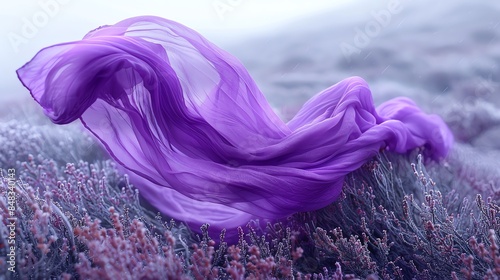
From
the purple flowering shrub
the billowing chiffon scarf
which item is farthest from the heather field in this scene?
the billowing chiffon scarf

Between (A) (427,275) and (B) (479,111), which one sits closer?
(A) (427,275)

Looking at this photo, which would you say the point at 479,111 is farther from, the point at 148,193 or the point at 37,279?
the point at 37,279

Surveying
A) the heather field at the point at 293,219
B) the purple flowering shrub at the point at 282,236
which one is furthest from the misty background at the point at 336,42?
the purple flowering shrub at the point at 282,236

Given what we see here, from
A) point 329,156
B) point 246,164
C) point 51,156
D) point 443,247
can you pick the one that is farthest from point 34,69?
point 443,247

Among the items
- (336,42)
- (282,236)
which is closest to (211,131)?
(282,236)

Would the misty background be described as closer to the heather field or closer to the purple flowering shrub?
the heather field

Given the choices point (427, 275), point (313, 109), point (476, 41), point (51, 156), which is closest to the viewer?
point (427, 275)

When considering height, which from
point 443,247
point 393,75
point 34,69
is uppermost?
point 34,69

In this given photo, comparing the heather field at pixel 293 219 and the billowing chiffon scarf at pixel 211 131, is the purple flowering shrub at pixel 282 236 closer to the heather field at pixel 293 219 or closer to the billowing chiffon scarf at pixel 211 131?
the heather field at pixel 293 219
